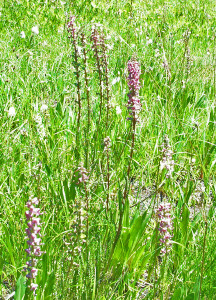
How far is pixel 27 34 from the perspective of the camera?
486 centimetres

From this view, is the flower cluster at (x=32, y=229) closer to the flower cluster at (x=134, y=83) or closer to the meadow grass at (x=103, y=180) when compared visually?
the meadow grass at (x=103, y=180)

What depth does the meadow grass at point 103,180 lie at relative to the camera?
1772 millimetres

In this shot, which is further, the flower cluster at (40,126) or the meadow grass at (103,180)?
the flower cluster at (40,126)

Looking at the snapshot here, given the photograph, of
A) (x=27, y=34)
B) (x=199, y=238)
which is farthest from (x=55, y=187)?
(x=27, y=34)

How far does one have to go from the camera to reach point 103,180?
2.29m

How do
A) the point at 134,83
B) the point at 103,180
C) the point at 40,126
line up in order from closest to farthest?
the point at 134,83, the point at 103,180, the point at 40,126

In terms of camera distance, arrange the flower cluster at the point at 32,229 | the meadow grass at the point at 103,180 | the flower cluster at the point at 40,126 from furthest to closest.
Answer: the flower cluster at the point at 40,126 < the meadow grass at the point at 103,180 < the flower cluster at the point at 32,229

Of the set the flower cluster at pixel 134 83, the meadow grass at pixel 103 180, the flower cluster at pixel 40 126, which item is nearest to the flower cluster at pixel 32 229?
the meadow grass at pixel 103 180

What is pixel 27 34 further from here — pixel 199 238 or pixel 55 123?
pixel 199 238

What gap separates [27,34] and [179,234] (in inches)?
136

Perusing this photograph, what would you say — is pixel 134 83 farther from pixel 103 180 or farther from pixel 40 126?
pixel 40 126

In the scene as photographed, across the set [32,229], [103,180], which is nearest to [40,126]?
[103,180]

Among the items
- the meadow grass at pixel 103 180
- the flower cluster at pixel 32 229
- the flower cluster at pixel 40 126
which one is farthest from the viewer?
the flower cluster at pixel 40 126

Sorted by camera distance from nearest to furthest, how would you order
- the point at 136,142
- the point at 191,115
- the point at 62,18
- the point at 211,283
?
the point at 211,283 → the point at 136,142 → the point at 191,115 → the point at 62,18
